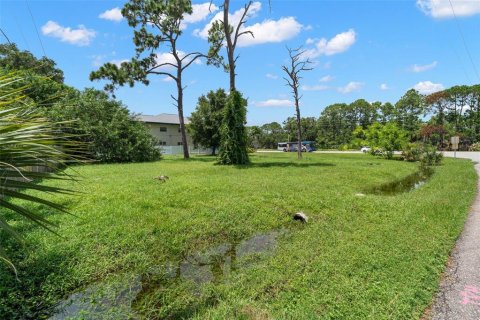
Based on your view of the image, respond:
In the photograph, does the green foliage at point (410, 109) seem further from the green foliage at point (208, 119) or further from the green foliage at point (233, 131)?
the green foliage at point (233, 131)

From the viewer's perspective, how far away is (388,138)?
23438mm

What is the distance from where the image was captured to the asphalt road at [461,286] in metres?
2.86

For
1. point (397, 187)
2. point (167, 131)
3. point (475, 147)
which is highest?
point (167, 131)

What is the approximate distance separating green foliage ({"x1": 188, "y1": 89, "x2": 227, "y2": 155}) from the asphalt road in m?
22.8

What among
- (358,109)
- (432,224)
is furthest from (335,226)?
(358,109)

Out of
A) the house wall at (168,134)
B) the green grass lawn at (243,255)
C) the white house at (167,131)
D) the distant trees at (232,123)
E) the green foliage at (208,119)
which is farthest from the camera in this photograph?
the house wall at (168,134)

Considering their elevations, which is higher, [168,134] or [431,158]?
[168,134]

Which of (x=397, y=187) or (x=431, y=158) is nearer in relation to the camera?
(x=397, y=187)

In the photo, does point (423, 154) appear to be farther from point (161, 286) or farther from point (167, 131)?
point (167, 131)

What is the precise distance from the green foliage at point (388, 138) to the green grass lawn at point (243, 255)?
17272 mm

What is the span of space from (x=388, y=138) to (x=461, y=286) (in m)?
22.2

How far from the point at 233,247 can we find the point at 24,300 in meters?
2.63

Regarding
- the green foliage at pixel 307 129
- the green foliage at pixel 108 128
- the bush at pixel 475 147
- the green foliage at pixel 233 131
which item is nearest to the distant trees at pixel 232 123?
the green foliage at pixel 233 131

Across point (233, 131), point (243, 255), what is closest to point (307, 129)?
point (233, 131)
